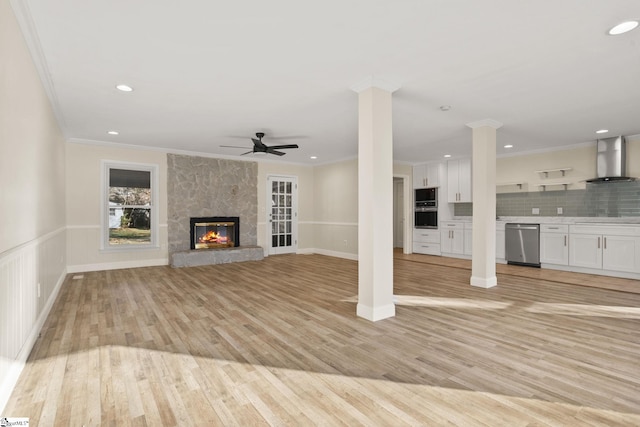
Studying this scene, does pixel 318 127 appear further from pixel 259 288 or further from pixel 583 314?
pixel 583 314

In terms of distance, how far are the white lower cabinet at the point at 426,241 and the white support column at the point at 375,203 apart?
537cm

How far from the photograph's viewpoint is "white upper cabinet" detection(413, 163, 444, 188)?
8.48 metres

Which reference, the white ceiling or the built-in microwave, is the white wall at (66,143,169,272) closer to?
the white ceiling

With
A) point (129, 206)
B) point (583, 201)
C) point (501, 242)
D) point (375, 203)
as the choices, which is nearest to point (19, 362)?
point (375, 203)

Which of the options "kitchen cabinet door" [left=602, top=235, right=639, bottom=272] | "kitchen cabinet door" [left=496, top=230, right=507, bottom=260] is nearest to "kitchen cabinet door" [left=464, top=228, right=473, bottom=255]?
"kitchen cabinet door" [left=496, top=230, right=507, bottom=260]

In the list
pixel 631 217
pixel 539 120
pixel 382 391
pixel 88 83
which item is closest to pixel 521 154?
pixel 631 217

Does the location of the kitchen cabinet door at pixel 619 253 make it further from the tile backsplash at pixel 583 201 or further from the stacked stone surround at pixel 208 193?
A: the stacked stone surround at pixel 208 193

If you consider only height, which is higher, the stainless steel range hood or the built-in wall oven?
the stainless steel range hood

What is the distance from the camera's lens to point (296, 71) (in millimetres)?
3178

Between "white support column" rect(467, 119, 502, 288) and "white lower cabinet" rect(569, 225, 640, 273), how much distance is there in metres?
→ 2.42

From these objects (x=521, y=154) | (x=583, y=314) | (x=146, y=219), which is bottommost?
(x=583, y=314)

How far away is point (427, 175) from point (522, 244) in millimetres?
2907

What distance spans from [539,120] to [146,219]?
24.4ft

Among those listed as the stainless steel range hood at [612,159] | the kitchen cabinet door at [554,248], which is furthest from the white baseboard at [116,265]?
the stainless steel range hood at [612,159]
